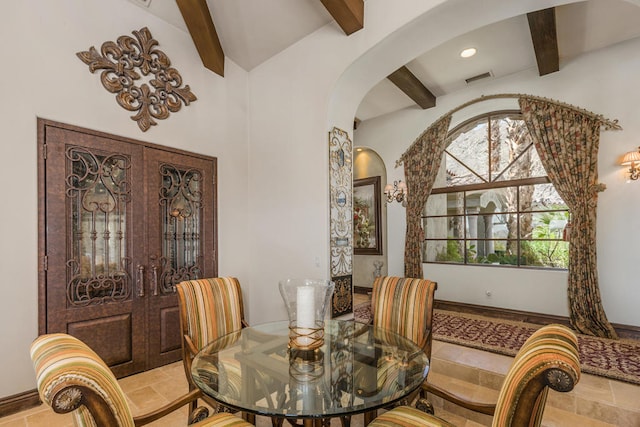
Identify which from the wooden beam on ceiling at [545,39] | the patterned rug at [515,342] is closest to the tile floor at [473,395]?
the patterned rug at [515,342]

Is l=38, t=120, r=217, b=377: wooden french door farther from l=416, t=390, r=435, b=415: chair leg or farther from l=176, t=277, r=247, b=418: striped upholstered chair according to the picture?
l=416, t=390, r=435, b=415: chair leg

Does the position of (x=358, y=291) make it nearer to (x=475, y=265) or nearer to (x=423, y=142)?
(x=475, y=265)

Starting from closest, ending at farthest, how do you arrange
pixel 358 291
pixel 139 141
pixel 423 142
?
pixel 139 141 → pixel 423 142 → pixel 358 291

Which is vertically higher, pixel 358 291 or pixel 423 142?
pixel 423 142

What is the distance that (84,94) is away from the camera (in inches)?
105

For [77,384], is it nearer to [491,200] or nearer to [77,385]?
[77,385]

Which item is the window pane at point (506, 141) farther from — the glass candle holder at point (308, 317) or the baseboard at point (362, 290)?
the glass candle holder at point (308, 317)

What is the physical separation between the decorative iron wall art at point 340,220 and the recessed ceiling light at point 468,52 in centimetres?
190

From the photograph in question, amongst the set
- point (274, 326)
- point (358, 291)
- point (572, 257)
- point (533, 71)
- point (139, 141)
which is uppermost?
point (533, 71)

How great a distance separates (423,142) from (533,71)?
5.51 feet

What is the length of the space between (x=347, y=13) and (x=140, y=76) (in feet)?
6.93

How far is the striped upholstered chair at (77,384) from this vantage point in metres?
0.80

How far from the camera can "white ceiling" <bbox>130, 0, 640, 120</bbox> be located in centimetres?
308

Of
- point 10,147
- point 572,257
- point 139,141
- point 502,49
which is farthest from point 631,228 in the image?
point 10,147
